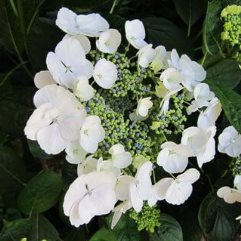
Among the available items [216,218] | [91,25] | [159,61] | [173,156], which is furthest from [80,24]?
[216,218]

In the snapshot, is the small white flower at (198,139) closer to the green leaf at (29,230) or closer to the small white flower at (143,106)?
the small white flower at (143,106)

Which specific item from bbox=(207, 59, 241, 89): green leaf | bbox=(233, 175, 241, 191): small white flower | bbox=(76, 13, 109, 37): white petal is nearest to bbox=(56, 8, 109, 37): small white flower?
bbox=(76, 13, 109, 37): white petal

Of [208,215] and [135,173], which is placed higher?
[135,173]

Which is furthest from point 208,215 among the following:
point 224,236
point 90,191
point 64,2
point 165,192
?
point 64,2

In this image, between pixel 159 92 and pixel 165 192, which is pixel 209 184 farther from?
pixel 159 92

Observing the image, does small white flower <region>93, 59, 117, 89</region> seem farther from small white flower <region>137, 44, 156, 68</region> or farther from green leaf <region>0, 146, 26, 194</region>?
green leaf <region>0, 146, 26, 194</region>

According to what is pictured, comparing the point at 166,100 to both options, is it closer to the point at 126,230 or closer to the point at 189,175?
the point at 189,175

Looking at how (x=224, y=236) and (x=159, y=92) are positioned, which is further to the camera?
(x=224, y=236)
